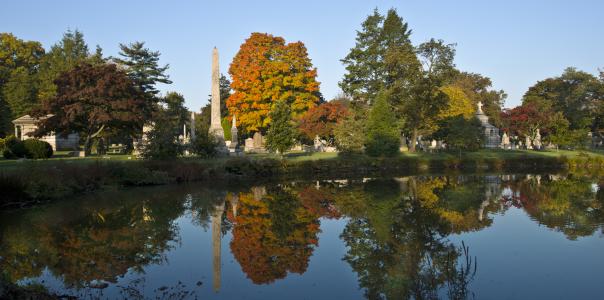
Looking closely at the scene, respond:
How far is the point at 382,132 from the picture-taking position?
37656 mm

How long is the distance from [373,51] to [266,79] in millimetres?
12607

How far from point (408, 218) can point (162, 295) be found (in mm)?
9219

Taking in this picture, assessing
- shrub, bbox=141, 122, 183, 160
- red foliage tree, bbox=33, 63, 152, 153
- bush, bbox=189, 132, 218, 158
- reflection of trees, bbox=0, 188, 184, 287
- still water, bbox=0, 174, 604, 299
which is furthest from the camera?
bush, bbox=189, 132, 218, 158

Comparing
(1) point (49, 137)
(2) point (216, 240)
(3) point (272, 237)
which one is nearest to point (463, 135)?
(3) point (272, 237)

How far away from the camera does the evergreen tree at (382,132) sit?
37281 millimetres

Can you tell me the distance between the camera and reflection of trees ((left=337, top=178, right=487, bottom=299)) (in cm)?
795

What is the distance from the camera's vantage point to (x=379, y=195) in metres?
20.5

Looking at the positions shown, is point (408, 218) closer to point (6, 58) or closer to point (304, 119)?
point (304, 119)

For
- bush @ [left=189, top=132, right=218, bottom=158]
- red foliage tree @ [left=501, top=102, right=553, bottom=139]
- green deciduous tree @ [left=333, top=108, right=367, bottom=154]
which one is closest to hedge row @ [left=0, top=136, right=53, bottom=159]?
bush @ [left=189, top=132, right=218, bottom=158]

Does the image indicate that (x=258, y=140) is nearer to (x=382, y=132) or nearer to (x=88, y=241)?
(x=382, y=132)

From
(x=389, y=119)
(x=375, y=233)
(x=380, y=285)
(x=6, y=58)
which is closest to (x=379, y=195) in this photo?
(x=375, y=233)

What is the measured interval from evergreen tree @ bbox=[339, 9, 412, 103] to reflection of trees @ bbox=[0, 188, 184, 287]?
36.2 metres

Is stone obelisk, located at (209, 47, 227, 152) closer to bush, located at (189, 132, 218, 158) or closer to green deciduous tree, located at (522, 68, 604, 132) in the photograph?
bush, located at (189, 132, 218, 158)

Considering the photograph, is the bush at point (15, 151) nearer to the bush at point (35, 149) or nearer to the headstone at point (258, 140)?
the bush at point (35, 149)
